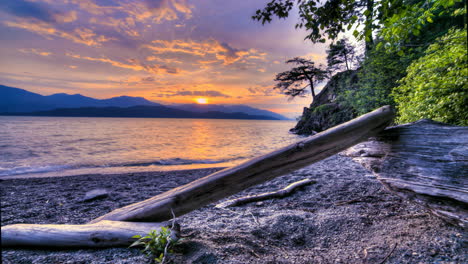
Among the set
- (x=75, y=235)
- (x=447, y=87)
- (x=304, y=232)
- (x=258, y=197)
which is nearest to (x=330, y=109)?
(x=447, y=87)

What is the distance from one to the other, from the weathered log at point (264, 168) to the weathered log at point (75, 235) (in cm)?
22

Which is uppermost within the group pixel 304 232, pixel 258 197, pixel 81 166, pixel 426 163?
pixel 426 163

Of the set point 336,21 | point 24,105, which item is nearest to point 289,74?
point 336,21

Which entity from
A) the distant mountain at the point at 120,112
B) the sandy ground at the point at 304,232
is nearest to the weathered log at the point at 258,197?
the sandy ground at the point at 304,232

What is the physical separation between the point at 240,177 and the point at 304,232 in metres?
1.16

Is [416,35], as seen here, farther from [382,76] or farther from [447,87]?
[382,76]

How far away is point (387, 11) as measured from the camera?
106 inches

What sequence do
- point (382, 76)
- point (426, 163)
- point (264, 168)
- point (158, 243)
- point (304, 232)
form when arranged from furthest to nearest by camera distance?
point (382, 76) → point (304, 232) → point (264, 168) → point (426, 163) → point (158, 243)

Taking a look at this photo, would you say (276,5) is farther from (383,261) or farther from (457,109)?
(383,261)

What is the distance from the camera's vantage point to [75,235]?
2.38 metres

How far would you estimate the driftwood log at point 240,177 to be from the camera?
7.83 feet

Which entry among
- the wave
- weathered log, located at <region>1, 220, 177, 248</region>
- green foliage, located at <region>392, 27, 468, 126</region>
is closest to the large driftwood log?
green foliage, located at <region>392, 27, 468, 126</region>

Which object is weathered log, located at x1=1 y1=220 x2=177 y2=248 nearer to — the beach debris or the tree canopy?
the beach debris

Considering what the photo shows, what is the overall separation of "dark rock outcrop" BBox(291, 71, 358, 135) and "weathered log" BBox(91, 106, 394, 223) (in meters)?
21.0
